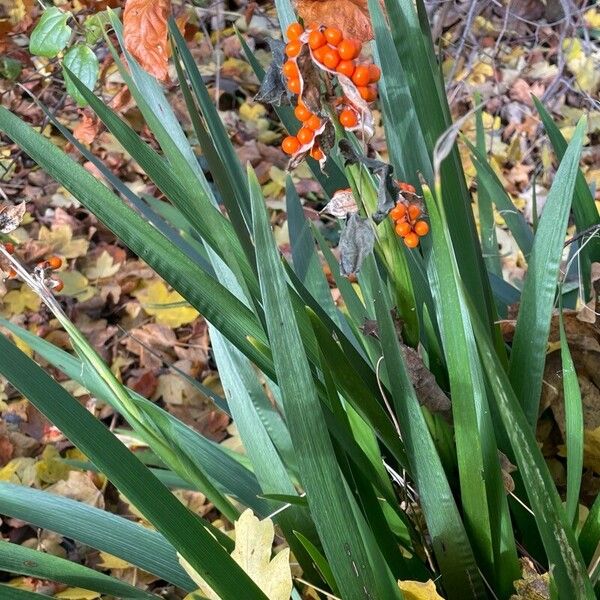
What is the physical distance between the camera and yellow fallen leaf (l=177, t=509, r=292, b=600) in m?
0.60

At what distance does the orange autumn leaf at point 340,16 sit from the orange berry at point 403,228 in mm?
202

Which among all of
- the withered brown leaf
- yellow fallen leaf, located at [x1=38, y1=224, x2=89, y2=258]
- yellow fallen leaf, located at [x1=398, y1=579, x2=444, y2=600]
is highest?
the withered brown leaf

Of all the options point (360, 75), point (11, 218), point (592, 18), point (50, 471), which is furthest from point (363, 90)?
point (592, 18)

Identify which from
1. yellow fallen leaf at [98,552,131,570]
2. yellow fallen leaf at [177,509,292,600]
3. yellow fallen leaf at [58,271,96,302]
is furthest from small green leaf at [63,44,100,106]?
yellow fallen leaf at [177,509,292,600]

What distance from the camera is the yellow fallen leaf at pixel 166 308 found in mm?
1622

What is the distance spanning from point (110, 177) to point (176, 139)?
14 cm

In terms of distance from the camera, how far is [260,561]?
63cm

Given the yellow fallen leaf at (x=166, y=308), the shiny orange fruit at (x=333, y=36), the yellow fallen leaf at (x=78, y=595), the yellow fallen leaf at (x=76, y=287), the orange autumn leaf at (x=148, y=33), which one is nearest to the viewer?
the shiny orange fruit at (x=333, y=36)

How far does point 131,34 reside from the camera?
0.88 meters

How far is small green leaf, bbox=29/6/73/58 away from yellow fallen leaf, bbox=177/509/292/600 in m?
0.92

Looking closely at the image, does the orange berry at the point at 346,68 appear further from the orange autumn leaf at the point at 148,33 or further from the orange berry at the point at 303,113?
the orange autumn leaf at the point at 148,33

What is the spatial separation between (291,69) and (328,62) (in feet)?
0.10

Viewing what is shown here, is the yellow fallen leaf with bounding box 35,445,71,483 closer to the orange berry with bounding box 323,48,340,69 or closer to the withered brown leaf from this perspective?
the withered brown leaf

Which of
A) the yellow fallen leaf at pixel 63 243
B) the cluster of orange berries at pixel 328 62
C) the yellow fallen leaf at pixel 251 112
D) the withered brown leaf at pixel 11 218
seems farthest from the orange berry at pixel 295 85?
the yellow fallen leaf at pixel 251 112
